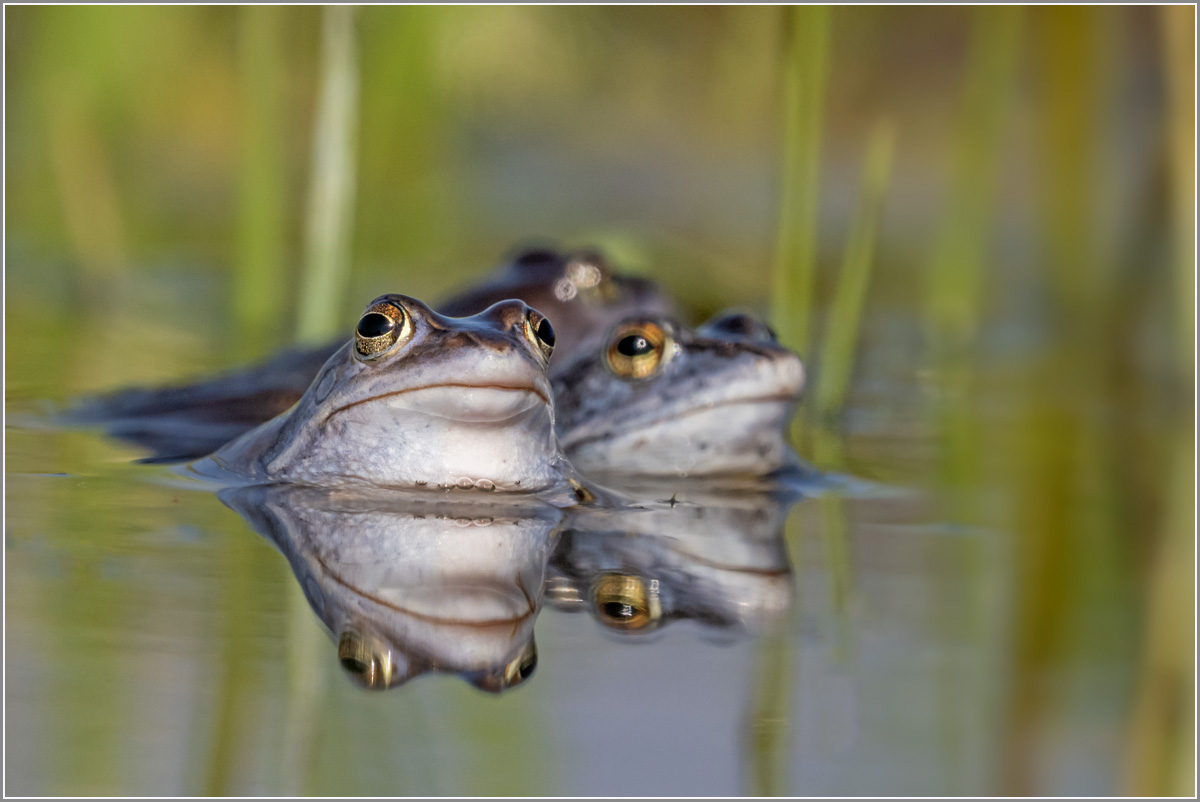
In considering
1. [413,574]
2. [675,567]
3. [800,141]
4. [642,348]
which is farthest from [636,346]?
[413,574]

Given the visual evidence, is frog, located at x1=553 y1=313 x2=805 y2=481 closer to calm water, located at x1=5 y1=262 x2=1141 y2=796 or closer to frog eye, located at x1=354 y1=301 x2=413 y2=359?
calm water, located at x1=5 y1=262 x2=1141 y2=796

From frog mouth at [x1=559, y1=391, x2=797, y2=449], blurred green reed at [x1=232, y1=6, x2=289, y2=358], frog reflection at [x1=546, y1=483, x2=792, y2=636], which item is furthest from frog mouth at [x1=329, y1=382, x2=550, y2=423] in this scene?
blurred green reed at [x1=232, y1=6, x2=289, y2=358]

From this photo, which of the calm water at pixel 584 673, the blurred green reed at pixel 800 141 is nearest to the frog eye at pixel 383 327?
the calm water at pixel 584 673

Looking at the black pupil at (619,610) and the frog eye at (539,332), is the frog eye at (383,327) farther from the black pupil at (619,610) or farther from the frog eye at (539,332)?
the black pupil at (619,610)

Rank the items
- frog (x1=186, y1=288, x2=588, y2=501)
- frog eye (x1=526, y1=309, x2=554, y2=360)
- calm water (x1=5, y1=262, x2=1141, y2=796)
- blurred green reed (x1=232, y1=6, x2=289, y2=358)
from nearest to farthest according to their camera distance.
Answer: calm water (x1=5, y1=262, x2=1141, y2=796) → frog (x1=186, y1=288, x2=588, y2=501) → frog eye (x1=526, y1=309, x2=554, y2=360) → blurred green reed (x1=232, y1=6, x2=289, y2=358)

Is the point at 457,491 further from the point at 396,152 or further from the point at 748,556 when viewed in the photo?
the point at 396,152

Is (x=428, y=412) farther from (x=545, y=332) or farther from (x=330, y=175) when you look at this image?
(x=330, y=175)

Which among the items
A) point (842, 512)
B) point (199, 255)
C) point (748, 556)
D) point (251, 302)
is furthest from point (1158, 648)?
point (199, 255)
